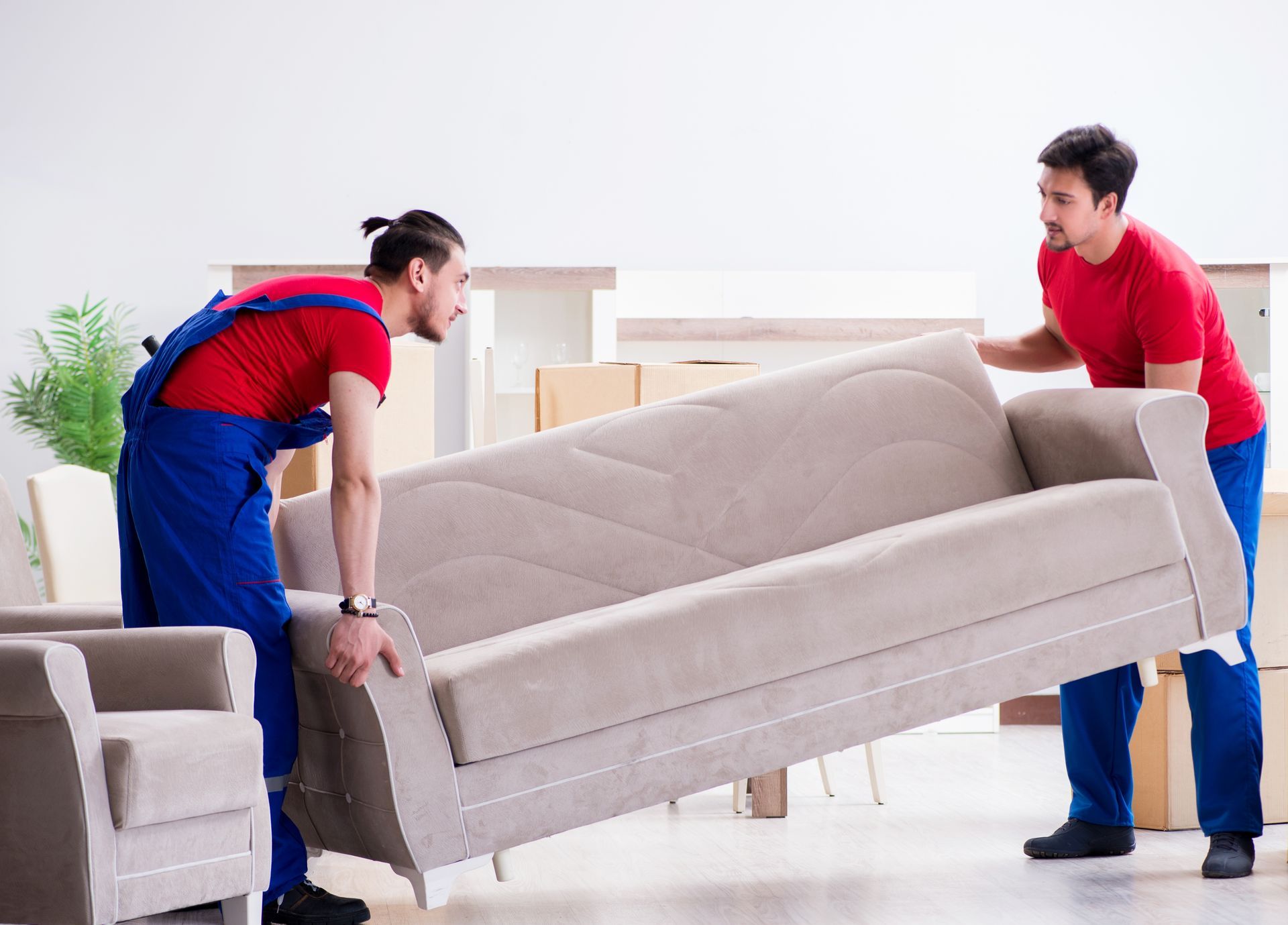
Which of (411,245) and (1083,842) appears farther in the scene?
(1083,842)

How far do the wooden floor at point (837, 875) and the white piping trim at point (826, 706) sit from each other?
0.48m

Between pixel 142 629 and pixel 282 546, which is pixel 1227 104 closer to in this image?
pixel 282 546

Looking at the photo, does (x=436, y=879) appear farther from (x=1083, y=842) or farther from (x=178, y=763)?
(x=1083, y=842)

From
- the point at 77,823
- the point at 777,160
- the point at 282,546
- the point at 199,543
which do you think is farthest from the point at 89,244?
the point at 77,823

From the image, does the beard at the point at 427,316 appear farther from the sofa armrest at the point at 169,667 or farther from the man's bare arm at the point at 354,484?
the sofa armrest at the point at 169,667

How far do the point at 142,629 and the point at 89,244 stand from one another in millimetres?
4468

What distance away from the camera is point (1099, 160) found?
8.51 ft

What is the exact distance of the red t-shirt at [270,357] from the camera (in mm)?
2041

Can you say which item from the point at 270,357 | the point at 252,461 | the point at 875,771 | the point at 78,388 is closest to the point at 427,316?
the point at 270,357

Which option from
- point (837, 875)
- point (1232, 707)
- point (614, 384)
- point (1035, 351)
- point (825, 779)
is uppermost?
point (1035, 351)

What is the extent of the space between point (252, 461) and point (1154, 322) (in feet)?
5.85

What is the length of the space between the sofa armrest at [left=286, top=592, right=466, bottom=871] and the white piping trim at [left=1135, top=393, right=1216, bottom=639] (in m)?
1.38

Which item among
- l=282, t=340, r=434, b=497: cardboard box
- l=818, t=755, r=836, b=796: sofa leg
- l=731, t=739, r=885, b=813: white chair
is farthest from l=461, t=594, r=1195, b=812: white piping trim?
l=282, t=340, r=434, b=497: cardboard box

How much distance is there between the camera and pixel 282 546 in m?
2.52
